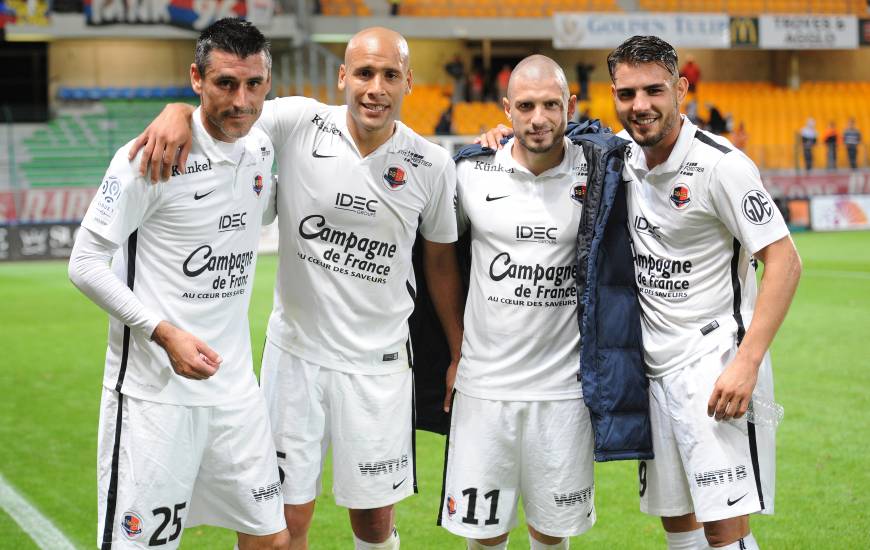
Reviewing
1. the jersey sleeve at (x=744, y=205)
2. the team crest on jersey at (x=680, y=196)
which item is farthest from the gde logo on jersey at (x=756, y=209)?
the team crest on jersey at (x=680, y=196)

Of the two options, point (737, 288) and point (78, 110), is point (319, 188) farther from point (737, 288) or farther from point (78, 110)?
point (78, 110)

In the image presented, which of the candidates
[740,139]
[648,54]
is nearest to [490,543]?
[648,54]

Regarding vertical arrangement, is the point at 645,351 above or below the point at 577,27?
below

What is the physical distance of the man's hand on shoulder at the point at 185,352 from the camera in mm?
3518

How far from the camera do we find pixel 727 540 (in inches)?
161

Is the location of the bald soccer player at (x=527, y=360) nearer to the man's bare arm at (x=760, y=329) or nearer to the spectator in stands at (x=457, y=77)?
the man's bare arm at (x=760, y=329)

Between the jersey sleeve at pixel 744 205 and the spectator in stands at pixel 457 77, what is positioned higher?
the spectator in stands at pixel 457 77

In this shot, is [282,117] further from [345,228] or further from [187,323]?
[187,323]

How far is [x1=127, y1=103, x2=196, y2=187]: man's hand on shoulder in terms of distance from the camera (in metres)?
3.63

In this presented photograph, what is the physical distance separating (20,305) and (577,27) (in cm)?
1960

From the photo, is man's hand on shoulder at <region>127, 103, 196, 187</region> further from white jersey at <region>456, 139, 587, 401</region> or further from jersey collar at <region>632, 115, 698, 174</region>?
jersey collar at <region>632, 115, 698, 174</region>

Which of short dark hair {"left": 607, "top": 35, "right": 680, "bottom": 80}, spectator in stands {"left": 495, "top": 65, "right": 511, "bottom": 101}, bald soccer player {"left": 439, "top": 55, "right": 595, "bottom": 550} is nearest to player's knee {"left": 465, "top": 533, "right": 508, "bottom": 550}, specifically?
bald soccer player {"left": 439, "top": 55, "right": 595, "bottom": 550}

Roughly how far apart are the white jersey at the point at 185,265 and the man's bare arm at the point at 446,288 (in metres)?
1.00

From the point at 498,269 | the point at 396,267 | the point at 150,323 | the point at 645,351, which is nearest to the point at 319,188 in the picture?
the point at 396,267
